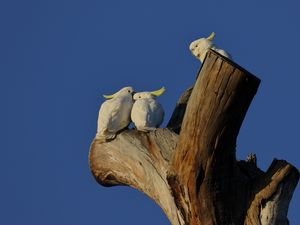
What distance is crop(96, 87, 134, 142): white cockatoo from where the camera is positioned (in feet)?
19.5

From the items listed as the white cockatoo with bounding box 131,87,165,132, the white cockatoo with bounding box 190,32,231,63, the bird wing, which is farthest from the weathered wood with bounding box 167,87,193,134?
the white cockatoo with bounding box 190,32,231,63

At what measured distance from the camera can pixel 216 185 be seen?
4926mm

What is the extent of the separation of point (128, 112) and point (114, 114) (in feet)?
0.61

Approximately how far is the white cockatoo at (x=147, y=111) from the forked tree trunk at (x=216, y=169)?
15.3 inches

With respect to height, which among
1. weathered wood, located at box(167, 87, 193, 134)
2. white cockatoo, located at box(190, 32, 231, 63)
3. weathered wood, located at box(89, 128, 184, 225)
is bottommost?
weathered wood, located at box(89, 128, 184, 225)

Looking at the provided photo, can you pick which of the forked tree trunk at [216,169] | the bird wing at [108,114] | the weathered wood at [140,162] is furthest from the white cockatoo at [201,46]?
the forked tree trunk at [216,169]

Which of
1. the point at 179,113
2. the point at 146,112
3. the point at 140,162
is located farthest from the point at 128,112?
the point at 140,162

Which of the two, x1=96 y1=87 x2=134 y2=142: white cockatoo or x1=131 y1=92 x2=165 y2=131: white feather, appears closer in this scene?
x1=131 y1=92 x2=165 y2=131: white feather

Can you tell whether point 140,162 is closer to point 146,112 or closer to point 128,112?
point 146,112

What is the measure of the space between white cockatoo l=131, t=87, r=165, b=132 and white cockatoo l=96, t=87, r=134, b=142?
0.21ft

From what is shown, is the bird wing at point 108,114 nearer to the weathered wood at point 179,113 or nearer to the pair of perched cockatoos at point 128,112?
the pair of perched cockatoos at point 128,112

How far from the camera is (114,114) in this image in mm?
6016

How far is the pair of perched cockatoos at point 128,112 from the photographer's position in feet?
19.4

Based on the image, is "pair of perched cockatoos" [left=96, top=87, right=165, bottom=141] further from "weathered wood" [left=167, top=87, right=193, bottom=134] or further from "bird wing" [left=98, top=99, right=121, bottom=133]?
"weathered wood" [left=167, top=87, right=193, bottom=134]
